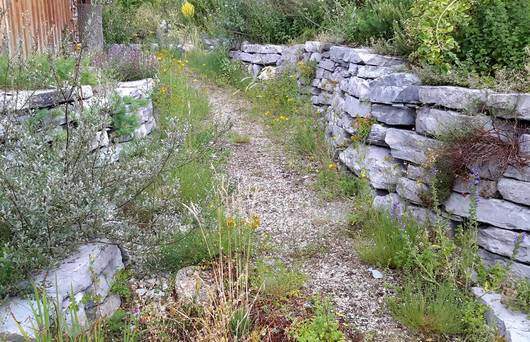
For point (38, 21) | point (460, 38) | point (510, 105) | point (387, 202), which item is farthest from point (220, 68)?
point (510, 105)

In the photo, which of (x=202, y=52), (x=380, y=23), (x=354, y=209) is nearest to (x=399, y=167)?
(x=354, y=209)

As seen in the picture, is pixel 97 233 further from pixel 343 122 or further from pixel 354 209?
pixel 343 122

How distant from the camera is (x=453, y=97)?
3.96 metres

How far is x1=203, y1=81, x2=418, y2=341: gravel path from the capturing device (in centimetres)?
342

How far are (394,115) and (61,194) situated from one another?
2.94 metres

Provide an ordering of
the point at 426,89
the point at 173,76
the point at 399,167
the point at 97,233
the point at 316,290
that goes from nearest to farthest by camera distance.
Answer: the point at 97,233, the point at 316,290, the point at 426,89, the point at 399,167, the point at 173,76

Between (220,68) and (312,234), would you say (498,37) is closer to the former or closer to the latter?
(312,234)

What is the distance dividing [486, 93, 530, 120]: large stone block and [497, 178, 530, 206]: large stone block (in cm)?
45

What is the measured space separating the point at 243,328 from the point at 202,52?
8.89 meters

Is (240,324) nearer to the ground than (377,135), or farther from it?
nearer to the ground

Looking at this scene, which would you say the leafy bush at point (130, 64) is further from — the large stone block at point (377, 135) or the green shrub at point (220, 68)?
the large stone block at point (377, 135)

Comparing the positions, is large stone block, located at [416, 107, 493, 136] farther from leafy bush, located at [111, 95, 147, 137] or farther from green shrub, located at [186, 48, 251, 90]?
green shrub, located at [186, 48, 251, 90]

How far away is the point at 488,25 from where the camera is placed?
4.45 m

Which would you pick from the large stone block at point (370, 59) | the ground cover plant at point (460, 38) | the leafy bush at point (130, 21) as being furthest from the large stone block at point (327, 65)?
the leafy bush at point (130, 21)
